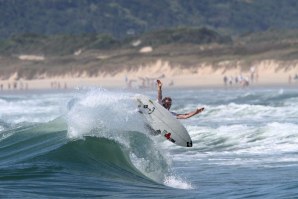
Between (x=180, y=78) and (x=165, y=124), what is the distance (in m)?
52.6

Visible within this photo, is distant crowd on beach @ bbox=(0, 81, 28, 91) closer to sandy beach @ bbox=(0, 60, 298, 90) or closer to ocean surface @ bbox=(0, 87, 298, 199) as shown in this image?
sandy beach @ bbox=(0, 60, 298, 90)

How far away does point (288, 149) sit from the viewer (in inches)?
841

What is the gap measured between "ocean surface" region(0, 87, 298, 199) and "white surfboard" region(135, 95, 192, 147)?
0.26 meters

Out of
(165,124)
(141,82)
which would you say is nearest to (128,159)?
(165,124)

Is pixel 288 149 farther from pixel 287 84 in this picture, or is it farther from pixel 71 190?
pixel 287 84

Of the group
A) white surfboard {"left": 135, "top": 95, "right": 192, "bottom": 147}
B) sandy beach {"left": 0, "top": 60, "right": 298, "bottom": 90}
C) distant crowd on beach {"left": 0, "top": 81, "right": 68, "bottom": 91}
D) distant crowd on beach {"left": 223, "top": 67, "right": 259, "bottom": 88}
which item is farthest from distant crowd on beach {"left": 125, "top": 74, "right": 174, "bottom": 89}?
white surfboard {"left": 135, "top": 95, "right": 192, "bottom": 147}

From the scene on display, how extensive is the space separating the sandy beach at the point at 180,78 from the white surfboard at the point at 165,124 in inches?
1642

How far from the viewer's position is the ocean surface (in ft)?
50.3

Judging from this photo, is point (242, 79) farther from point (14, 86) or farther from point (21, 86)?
point (14, 86)

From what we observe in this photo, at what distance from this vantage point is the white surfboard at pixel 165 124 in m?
18.5

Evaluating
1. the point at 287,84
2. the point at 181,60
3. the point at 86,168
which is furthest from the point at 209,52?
the point at 86,168

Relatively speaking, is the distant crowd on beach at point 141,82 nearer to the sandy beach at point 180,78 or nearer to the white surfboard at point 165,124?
the sandy beach at point 180,78

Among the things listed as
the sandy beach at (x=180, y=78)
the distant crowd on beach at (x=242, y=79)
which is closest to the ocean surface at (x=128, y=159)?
the distant crowd on beach at (x=242, y=79)

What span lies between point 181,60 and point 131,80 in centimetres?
745
